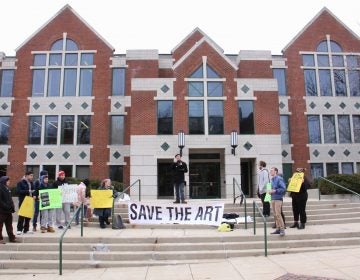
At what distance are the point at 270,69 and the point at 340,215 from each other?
45.1ft

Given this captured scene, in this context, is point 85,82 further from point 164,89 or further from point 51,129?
point 164,89

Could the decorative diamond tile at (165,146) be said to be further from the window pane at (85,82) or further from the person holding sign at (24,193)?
the person holding sign at (24,193)

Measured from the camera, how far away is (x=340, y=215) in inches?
581

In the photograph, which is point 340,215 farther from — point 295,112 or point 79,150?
point 79,150

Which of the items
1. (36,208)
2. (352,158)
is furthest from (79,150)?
(352,158)

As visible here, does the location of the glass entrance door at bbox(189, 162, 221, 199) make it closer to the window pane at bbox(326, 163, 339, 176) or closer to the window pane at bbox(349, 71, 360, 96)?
Answer: the window pane at bbox(326, 163, 339, 176)

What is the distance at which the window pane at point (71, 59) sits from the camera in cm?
2647

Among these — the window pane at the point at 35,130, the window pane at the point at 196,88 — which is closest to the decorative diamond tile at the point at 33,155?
the window pane at the point at 35,130

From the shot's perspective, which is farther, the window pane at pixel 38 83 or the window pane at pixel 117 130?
the window pane at pixel 38 83

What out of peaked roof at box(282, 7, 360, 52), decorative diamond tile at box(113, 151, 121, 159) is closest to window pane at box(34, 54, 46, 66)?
decorative diamond tile at box(113, 151, 121, 159)

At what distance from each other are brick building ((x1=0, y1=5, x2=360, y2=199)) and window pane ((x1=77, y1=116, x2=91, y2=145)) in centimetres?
7

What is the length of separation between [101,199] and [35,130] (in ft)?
48.5

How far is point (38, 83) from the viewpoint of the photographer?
86.0 feet

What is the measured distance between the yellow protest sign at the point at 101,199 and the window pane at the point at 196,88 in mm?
10803
